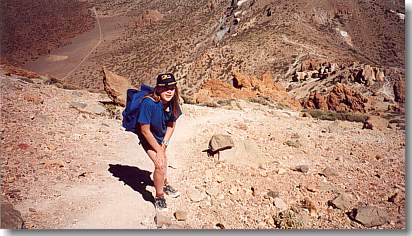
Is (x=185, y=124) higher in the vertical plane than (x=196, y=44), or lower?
lower

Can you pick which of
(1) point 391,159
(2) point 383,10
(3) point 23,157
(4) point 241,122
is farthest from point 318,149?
(2) point 383,10

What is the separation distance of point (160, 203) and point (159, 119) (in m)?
0.81

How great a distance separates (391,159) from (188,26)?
1581 centimetres

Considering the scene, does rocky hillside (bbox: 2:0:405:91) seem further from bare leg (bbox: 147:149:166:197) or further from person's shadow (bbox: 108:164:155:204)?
bare leg (bbox: 147:149:166:197)

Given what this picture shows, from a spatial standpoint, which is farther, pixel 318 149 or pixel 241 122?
pixel 241 122

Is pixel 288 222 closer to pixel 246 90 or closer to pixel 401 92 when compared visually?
pixel 401 92

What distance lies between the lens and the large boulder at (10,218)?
141 inches

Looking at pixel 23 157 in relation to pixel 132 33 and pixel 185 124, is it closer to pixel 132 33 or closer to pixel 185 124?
pixel 185 124

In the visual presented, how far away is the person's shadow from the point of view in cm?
416

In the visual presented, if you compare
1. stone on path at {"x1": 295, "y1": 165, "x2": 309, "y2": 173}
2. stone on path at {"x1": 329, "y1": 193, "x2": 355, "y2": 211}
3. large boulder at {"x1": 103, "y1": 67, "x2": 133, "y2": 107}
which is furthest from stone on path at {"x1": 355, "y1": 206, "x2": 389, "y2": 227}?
large boulder at {"x1": 103, "y1": 67, "x2": 133, "y2": 107}

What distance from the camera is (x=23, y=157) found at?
466 cm

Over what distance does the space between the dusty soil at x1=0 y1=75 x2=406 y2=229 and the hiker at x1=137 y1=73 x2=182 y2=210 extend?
24.2 inches

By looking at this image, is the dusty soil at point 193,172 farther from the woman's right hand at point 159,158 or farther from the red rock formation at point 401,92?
the woman's right hand at point 159,158

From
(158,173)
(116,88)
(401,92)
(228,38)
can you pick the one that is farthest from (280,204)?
(228,38)
